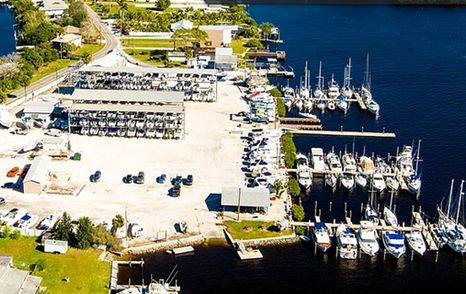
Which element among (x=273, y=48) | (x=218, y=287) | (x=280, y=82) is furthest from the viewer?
(x=273, y=48)

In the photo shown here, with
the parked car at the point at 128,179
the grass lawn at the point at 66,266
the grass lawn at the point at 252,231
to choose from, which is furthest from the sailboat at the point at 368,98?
the grass lawn at the point at 66,266

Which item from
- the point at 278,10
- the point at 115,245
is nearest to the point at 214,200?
the point at 115,245

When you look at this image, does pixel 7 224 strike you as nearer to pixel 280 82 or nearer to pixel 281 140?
pixel 281 140

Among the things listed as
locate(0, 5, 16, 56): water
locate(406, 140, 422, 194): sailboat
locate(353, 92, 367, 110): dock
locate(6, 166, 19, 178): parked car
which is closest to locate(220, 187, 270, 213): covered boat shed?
locate(406, 140, 422, 194): sailboat

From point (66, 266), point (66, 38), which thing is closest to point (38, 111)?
point (66, 266)

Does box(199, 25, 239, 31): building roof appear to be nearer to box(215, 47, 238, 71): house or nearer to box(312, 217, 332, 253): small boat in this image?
box(215, 47, 238, 71): house

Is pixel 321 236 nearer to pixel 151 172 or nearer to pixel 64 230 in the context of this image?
pixel 151 172

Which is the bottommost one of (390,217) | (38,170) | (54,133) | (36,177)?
(390,217)
